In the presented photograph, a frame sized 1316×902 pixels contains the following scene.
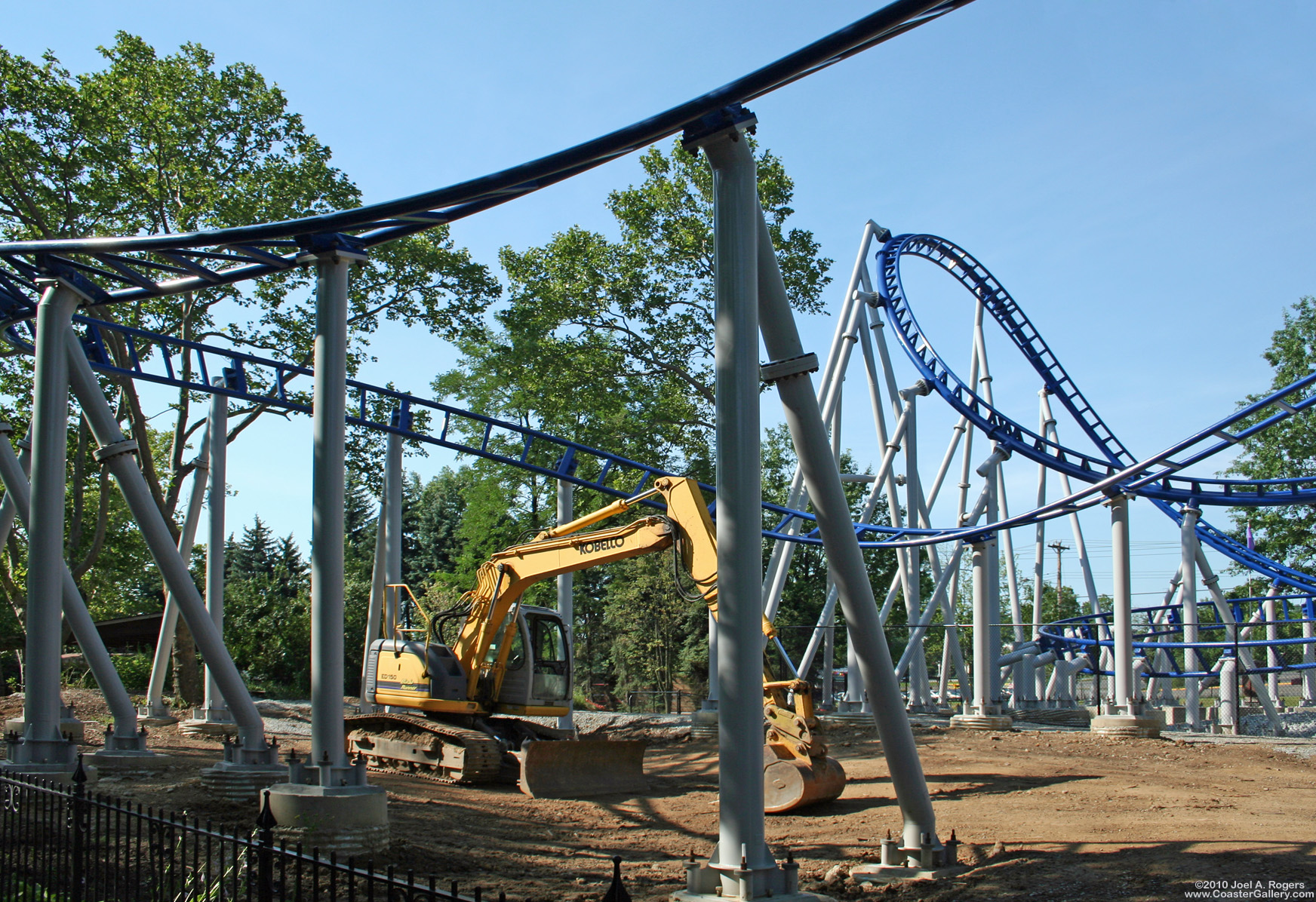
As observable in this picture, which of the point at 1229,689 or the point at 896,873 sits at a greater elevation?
the point at 896,873

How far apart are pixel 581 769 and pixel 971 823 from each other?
4.88 meters

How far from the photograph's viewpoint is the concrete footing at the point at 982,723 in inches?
670

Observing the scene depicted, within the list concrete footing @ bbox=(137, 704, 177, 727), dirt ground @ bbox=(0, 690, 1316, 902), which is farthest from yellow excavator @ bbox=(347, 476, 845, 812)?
concrete footing @ bbox=(137, 704, 177, 727)

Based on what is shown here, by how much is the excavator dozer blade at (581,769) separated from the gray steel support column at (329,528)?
422cm

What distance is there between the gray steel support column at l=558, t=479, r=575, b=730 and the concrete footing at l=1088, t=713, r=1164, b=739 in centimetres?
768

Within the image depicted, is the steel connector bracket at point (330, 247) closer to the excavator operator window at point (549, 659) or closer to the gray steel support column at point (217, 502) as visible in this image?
the excavator operator window at point (549, 659)

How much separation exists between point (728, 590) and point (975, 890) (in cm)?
256

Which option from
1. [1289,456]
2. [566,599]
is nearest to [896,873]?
[566,599]

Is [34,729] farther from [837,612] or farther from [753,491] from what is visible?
[837,612]

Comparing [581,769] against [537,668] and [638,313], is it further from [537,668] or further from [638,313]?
[638,313]

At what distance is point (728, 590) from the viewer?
5.81m

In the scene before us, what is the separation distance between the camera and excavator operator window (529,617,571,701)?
1430 centimetres

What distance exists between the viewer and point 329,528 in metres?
8.10

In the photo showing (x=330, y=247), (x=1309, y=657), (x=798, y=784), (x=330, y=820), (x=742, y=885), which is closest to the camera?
(x=742, y=885)
